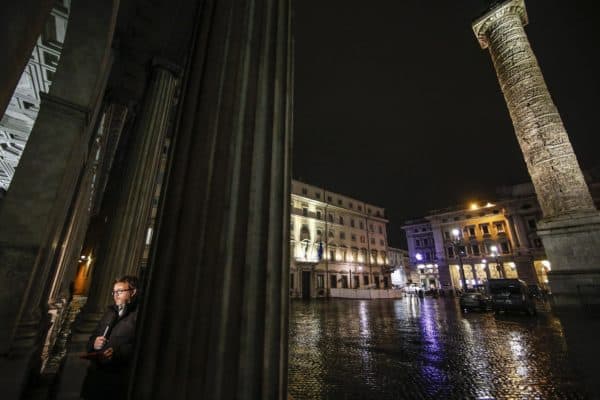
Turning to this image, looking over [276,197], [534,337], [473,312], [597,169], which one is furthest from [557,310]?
[597,169]

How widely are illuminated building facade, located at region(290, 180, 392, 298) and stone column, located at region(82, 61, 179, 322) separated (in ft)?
76.4

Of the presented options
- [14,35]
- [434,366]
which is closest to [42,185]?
[14,35]

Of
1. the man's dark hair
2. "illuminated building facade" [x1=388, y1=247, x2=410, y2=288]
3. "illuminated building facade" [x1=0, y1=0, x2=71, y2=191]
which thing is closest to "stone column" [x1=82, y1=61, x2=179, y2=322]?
"illuminated building facade" [x1=0, y1=0, x2=71, y2=191]

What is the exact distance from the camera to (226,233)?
1.49 meters

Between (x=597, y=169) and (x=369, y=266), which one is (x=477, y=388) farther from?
(x=597, y=169)

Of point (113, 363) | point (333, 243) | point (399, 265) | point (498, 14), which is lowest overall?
point (113, 363)

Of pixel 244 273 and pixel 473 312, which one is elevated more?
pixel 244 273

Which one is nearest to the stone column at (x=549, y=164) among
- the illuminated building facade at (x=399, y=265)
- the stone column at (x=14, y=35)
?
the stone column at (x=14, y=35)

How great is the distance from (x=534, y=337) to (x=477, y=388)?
16.3ft

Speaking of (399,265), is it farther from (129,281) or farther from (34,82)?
(129,281)

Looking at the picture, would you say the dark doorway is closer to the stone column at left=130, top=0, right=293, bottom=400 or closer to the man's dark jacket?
the man's dark jacket

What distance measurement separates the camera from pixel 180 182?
1.71m

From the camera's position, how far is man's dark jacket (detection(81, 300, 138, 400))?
244 centimetres

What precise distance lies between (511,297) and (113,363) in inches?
594
